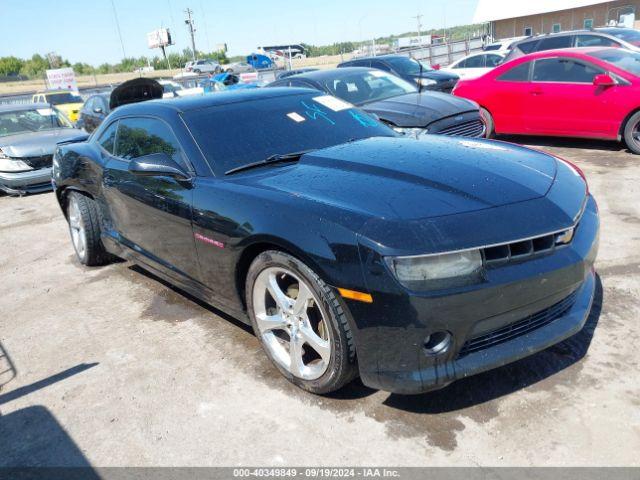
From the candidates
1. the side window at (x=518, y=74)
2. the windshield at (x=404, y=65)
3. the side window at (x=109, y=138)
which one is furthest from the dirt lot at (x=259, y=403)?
the windshield at (x=404, y=65)

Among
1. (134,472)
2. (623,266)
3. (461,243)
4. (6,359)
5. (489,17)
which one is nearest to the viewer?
(461,243)

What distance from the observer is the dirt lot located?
7.57ft

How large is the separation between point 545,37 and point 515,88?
16.8ft

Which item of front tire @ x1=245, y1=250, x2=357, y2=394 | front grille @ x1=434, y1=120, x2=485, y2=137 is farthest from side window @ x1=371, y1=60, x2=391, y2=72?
front tire @ x1=245, y1=250, x2=357, y2=394

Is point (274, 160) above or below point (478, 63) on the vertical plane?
above

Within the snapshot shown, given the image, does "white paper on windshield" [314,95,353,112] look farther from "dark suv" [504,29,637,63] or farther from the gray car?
"dark suv" [504,29,637,63]

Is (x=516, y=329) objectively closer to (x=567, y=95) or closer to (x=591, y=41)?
(x=567, y=95)

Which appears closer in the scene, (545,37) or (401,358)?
(401,358)

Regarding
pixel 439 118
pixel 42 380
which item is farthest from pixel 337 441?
pixel 439 118

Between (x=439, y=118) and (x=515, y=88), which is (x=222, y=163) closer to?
(x=439, y=118)

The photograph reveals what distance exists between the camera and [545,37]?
484 inches

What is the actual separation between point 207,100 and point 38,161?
6290mm

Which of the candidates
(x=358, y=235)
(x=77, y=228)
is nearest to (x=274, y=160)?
(x=358, y=235)

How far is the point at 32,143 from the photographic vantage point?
8797 mm
